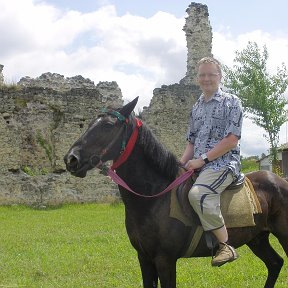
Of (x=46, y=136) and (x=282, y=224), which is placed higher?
(x=46, y=136)

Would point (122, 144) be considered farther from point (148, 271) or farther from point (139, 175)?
point (148, 271)

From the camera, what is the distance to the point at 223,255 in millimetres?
4488

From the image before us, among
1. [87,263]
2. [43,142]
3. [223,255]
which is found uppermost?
[43,142]

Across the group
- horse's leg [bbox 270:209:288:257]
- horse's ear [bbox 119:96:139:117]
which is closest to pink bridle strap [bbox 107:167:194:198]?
horse's ear [bbox 119:96:139:117]

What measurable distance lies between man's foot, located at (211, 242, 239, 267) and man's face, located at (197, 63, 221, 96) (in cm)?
147

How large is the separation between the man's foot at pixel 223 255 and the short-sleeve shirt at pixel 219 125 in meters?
0.72

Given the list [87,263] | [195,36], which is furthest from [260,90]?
[87,263]

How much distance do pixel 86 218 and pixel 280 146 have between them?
1714cm

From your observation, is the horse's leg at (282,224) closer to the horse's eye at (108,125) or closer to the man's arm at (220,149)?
the man's arm at (220,149)

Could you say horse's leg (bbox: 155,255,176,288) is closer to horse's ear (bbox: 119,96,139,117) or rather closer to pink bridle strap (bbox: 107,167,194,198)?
pink bridle strap (bbox: 107,167,194,198)

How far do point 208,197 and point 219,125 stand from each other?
721mm

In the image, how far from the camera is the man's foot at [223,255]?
4.47 metres

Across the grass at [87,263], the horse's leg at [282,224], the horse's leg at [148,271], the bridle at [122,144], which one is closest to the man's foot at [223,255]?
the horse's leg at [148,271]

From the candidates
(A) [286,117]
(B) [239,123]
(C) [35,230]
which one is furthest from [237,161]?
(A) [286,117]
